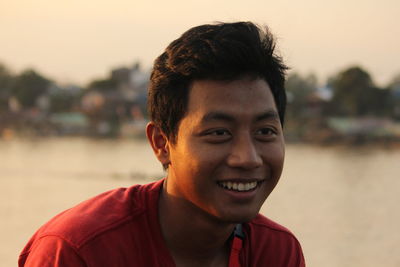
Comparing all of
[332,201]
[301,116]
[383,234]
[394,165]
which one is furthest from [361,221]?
[301,116]

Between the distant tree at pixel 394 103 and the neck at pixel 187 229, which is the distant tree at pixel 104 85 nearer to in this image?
the distant tree at pixel 394 103

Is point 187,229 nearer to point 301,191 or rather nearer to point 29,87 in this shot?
point 301,191

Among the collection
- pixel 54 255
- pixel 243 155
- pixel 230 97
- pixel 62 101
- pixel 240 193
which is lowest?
pixel 62 101

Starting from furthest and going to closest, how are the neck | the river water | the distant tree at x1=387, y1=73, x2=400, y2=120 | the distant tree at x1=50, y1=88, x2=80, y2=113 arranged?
the distant tree at x1=50, y1=88, x2=80, y2=113 → the distant tree at x1=387, y1=73, x2=400, y2=120 → the river water → the neck

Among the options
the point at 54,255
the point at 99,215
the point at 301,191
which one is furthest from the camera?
the point at 301,191

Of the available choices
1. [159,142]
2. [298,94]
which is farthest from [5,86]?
[159,142]

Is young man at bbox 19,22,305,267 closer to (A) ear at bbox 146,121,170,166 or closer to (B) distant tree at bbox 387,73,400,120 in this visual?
(A) ear at bbox 146,121,170,166

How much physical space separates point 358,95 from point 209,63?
1369 centimetres

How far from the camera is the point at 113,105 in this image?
20.6m

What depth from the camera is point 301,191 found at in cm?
1035

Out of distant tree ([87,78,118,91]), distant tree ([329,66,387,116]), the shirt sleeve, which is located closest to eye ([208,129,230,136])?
the shirt sleeve

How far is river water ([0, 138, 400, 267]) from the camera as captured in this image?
6.73 meters

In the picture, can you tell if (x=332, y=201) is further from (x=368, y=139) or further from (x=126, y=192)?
(x=126, y=192)

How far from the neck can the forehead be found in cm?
28
